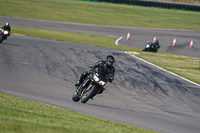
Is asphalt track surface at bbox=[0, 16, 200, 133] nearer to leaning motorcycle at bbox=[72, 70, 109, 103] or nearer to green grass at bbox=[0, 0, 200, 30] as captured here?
leaning motorcycle at bbox=[72, 70, 109, 103]

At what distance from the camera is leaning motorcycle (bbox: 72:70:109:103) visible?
889 cm

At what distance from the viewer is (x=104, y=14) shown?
4481 centimetres

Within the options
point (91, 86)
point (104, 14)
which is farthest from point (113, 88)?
point (104, 14)

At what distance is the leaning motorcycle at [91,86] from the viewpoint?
889 centimetres

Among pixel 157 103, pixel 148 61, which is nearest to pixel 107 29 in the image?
pixel 148 61

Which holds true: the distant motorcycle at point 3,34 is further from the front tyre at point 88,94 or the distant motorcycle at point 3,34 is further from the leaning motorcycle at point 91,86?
the front tyre at point 88,94

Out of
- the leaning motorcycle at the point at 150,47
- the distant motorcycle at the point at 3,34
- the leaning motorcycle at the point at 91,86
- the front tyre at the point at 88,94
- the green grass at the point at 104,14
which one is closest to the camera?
the leaning motorcycle at the point at 91,86

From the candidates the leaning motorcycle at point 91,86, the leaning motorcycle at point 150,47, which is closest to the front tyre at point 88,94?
the leaning motorcycle at point 91,86

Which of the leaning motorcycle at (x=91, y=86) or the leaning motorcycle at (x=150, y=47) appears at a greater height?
the leaning motorcycle at (x=150, y=47)

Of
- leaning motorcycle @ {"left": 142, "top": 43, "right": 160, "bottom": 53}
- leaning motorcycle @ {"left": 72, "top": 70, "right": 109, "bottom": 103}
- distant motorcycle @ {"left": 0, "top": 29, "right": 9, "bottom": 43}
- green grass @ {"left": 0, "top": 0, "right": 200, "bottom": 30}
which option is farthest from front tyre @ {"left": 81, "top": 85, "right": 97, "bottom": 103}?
green grass @ {"left": 0, "top": 0, "right": 200, "bottom": 30}

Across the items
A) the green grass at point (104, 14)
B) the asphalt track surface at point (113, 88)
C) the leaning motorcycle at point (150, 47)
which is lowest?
the asphalt track surface at point (113, 88)

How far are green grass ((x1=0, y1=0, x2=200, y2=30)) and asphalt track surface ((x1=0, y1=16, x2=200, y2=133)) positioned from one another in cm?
2142

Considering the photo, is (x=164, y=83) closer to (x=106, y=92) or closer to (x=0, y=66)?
(x=106, y=92)

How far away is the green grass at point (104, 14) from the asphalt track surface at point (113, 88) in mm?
21416
